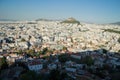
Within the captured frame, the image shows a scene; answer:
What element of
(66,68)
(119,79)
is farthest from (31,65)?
(119,79)

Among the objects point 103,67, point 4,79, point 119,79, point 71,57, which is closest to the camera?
point 4,79

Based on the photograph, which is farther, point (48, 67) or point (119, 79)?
point (48, 67)

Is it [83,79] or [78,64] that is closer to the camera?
[83,79]

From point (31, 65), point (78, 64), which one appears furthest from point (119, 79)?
point (31, 65)

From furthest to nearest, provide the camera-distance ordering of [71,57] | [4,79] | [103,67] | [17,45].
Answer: [17,45]
[71,57]
[103,67]
[4,79]

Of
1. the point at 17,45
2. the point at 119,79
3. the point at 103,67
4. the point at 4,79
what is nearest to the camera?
the point at 4,79

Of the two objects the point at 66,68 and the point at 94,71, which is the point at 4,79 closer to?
the point at 66,68

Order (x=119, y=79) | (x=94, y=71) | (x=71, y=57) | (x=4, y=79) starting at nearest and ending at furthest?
(x=4, y=79) → (x=119, y=79) → (x=94, y=71) → (x=71, y=57)

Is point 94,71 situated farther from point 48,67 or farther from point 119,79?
point 48,67
